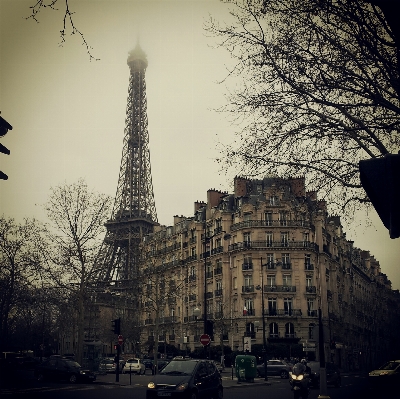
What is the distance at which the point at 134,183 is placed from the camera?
10375 centimetres

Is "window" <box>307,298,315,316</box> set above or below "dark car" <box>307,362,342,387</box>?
above

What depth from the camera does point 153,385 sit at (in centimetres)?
1509

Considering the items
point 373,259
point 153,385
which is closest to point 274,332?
point 153,385

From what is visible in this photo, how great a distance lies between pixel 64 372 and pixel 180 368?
1577cm

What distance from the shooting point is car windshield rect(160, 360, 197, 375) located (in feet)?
51.3

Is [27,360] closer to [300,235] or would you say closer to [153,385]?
[300,235]

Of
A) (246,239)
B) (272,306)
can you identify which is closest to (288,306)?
(272,306)

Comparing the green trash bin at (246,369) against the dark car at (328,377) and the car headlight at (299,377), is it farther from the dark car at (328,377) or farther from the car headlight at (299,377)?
the car headlight at (299,377)

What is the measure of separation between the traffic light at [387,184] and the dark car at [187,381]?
40.5 feet

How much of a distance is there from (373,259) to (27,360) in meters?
79.1

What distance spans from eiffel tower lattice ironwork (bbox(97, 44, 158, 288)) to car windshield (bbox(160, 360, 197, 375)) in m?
65.0

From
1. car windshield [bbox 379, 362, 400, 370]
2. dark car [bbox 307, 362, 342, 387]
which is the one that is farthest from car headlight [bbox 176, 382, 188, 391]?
car windshield [bbox 379, 362, 400, 370]

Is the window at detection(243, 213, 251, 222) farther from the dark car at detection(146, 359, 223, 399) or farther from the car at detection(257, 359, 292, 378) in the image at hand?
the dark car at detection(146, 359, 223, 399)

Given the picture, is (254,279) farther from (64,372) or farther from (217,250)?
(64,372)
